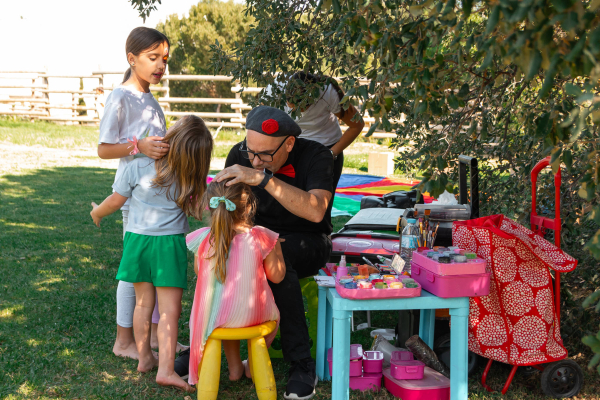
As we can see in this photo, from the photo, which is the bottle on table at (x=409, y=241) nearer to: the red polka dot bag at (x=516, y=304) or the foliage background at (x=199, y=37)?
the red polka dot bag at (x=516, y=304)

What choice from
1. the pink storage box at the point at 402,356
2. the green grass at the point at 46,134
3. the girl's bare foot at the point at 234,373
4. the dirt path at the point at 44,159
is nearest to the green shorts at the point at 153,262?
the girl's bare foot at the point at 234,373

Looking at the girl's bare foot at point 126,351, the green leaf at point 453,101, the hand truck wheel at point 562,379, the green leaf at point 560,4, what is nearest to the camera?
the green leaf at point 560,4

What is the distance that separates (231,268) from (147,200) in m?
0.58

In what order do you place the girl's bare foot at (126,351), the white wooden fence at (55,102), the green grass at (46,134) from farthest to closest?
the white wooden fence at (55,102)
the green grass at (46,134)
the girl's bare foot at (126,351)

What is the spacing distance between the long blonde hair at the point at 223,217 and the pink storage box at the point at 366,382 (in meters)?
0.72

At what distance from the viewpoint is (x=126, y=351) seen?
2795 millimetres

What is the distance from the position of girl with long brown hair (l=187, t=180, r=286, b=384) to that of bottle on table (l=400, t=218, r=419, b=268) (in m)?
0.59

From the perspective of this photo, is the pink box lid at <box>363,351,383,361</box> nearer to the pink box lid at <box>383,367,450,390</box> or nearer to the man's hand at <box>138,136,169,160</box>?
the pink box lid at <box>383,367,450,390</box>

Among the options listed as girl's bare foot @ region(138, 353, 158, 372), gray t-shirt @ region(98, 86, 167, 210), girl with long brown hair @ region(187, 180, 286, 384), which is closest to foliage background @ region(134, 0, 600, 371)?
gray t-shirt @ region(98, 86, 167, 210)

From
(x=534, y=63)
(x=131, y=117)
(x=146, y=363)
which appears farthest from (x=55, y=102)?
(x=534, y=63)

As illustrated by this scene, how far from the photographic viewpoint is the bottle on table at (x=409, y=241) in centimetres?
258

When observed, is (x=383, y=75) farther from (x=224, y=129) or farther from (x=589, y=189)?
(x=224, y=129)

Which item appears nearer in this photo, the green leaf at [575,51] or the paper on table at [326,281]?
the green leaf at [575,51]

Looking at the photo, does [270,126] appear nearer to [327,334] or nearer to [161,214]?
[161,214]
